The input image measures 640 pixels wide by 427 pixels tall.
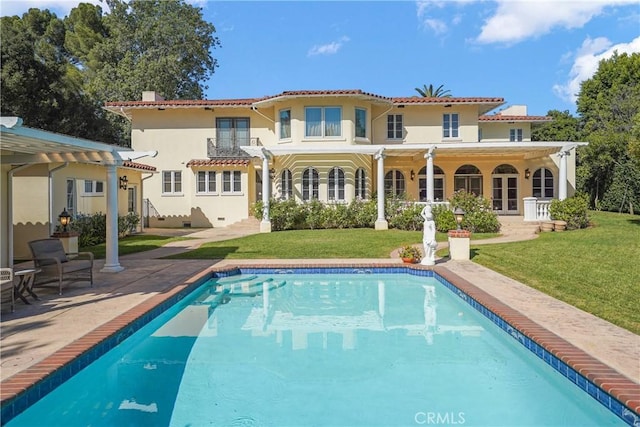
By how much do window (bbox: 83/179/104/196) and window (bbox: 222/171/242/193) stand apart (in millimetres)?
7445

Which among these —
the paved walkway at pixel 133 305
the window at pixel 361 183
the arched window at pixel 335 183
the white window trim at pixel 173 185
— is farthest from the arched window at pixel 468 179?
the white window trim at pixel 173 185

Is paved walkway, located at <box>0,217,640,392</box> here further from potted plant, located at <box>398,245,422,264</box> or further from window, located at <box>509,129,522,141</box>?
window, located at <box>509,129,522,141</box>

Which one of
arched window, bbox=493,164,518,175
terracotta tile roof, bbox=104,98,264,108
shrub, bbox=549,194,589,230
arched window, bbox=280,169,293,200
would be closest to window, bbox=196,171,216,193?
terracotta tile roof, bbox=104,98,264,108

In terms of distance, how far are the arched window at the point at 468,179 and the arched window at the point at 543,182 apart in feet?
10.2

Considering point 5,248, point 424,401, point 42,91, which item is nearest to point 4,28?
point 42,91

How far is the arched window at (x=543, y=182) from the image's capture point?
81.5ft

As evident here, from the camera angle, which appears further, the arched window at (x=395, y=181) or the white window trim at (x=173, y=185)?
the white window trim at (x=173, y=185)

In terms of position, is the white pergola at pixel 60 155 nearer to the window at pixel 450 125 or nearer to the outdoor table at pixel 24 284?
the outdoor table at pixel 24 284

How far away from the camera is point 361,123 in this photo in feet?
77.7

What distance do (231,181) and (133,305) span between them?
1793 cm

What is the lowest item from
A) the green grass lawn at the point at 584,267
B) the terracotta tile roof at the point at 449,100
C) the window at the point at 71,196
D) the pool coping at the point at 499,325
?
the pool coping at the point at 499,325

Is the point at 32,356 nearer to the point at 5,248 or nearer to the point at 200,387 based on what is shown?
the point at 200,387

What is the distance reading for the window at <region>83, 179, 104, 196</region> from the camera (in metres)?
17.7

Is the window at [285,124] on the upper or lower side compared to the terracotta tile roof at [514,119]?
lower
